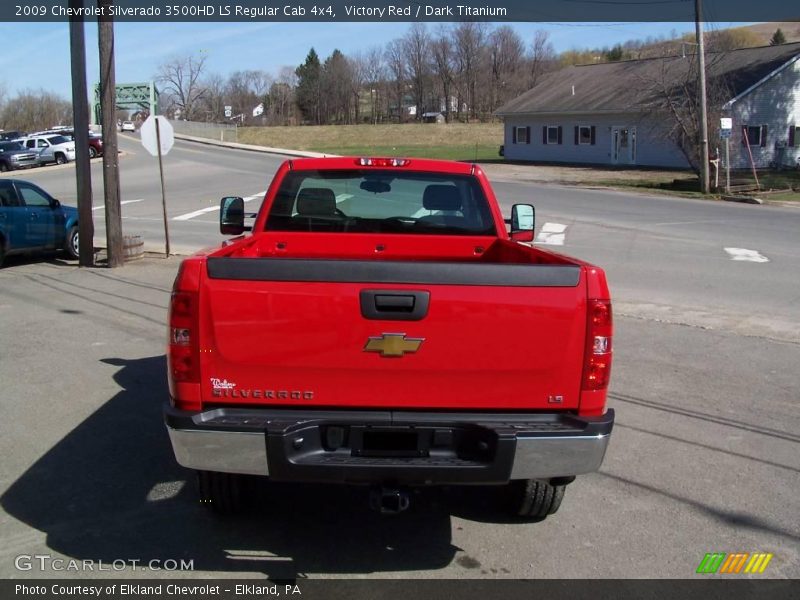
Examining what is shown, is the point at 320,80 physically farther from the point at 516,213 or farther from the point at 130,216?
the point at 516,213

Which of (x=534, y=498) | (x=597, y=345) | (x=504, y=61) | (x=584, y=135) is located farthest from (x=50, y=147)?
(x=504, y=61)

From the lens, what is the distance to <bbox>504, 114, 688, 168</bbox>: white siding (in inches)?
1738

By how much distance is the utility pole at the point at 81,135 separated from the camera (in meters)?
13.7

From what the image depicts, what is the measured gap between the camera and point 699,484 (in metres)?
5.05

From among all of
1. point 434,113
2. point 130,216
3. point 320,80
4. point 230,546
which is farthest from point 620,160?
point 320,80

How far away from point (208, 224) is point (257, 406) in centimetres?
1860

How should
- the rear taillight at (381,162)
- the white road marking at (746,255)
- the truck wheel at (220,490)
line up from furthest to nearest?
the white road marking at (746,255) < the rear taillight at (381,162) < the truck wheel at (220,490)

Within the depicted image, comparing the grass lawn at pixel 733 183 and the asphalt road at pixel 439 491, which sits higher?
the grass lawn at pixel 733 183

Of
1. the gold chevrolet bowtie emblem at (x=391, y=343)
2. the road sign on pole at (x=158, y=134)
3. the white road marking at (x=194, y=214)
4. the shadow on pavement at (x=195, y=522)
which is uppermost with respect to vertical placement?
the road sign on pole at (x=158, y=134)

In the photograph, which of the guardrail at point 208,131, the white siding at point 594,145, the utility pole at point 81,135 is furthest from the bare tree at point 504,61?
the utility pole at point 81,135

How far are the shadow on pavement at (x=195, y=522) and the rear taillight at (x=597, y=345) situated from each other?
1.17m

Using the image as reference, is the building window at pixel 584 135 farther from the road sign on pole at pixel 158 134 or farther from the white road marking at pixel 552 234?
the road sign on pole at pixel 158 134

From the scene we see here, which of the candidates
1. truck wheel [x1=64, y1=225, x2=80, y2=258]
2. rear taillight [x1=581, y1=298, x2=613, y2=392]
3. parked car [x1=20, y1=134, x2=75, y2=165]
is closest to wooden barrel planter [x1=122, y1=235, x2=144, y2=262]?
truck wheel [x1=64, y1=225, x2=80, y2=258]

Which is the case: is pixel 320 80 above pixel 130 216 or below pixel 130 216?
above
